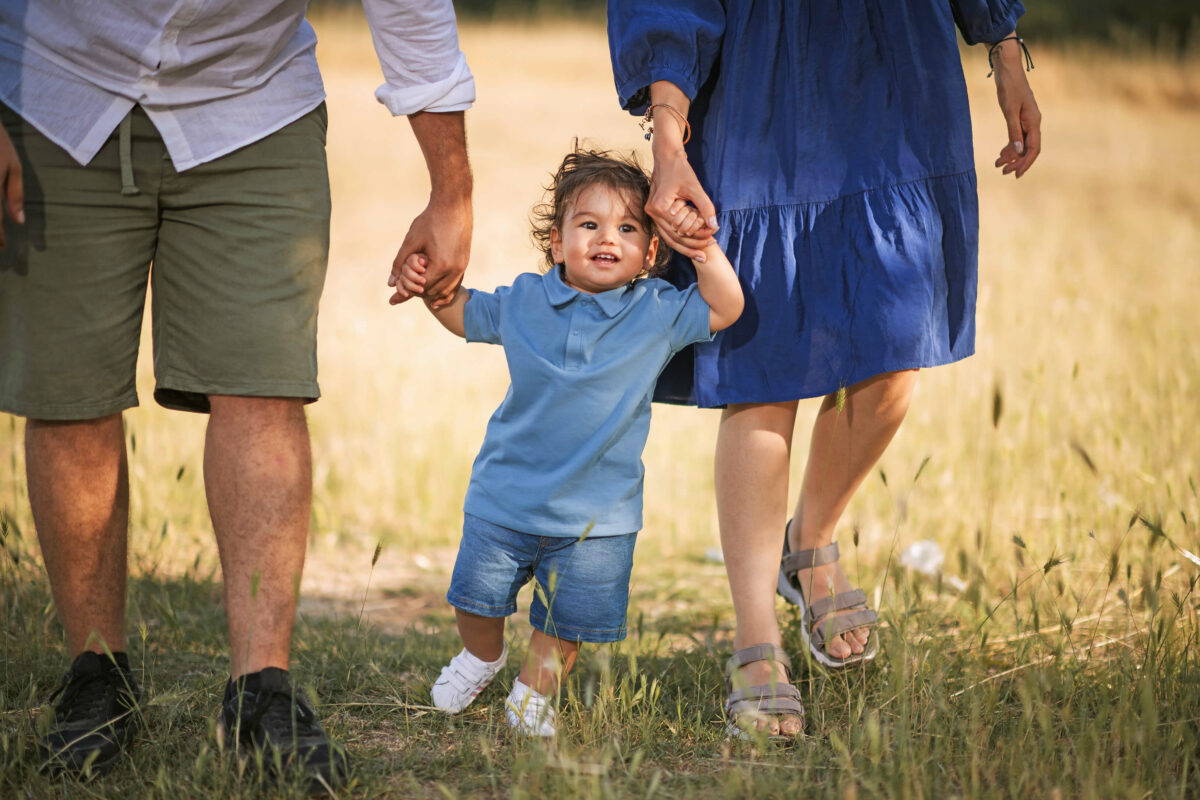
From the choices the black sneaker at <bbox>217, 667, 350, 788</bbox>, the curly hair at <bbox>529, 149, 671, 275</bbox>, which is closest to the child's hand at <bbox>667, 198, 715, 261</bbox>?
the curly hair at <bbox>529, 149, 671, 275</bbox>

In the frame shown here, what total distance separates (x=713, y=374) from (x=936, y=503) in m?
2.16

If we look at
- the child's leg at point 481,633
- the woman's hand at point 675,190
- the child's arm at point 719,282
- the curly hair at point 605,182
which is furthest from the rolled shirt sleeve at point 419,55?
the child's leg at point 481,633

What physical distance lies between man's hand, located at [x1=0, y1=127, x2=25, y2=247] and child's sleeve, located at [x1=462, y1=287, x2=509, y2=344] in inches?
33.0

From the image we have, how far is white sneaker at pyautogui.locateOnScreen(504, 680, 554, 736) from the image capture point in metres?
2.09

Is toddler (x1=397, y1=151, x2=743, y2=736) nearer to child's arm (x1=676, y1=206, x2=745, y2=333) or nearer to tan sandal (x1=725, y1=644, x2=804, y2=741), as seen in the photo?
child's arm (x1=676, y1=206, x2=745, y2=333)

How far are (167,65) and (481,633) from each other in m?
1.24

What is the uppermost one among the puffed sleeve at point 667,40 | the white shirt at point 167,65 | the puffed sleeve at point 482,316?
the puffed sleeve at point 667,40

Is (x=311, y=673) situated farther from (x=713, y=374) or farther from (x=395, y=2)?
(x=395, y=2)

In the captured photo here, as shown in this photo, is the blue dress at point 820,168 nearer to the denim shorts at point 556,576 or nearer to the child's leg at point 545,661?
the denim shorts at point 556,576

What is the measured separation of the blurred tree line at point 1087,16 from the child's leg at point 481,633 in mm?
14515

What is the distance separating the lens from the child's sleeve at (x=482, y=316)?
2.30m

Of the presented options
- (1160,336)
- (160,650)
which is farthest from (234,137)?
(1160,336)

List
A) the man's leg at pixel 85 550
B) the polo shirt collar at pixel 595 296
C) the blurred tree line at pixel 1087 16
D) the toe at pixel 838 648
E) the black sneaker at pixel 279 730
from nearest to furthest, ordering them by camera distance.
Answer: the black sneaker at pixel 279 730 < the man's leg at pixel 85 550 < the polo shirt collar at pixel 595 296 < the toe at pixel 838 648 < the blurred tree line at pixel 1087 16

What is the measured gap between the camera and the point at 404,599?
3.69 meters
